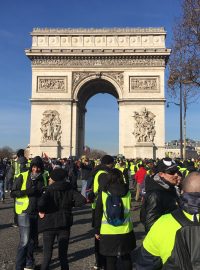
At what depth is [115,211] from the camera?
4363 mm

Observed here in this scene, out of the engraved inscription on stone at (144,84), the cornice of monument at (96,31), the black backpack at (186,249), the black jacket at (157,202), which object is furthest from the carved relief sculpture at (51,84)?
the black backpack at (186,249)

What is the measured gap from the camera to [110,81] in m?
31.6

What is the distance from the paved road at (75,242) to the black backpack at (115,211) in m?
1.83

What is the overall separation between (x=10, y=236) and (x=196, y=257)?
678 centimetres

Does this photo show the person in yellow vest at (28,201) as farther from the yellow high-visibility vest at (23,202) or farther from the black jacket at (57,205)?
the black jacket at (57,205)

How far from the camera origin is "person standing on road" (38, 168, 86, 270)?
15.5 feet

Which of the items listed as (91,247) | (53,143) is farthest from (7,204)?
(53,143)

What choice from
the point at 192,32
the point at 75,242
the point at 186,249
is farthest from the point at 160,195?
the point at 192,32

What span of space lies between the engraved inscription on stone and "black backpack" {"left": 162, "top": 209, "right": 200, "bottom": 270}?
96.8 ft

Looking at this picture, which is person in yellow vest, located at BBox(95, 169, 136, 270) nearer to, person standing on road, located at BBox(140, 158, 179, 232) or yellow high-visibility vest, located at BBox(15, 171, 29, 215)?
person standing on road, located at BBox(140, 158, 179, 232)

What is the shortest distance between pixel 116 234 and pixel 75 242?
3.58 metres

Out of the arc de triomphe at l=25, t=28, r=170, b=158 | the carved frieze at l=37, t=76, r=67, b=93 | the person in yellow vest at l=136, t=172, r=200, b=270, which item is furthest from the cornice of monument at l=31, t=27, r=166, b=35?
the person in yellow vest at l=136, t=172, r=200, b=270

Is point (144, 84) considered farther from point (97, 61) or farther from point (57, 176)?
point (57, 176)

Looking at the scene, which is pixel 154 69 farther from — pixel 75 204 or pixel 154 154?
pixel 75 204
